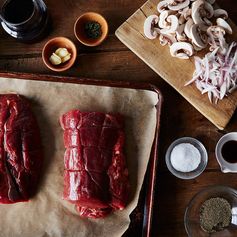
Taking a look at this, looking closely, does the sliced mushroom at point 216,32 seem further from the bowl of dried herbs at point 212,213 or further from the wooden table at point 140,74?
the bowl of dried herbs at point 212,213

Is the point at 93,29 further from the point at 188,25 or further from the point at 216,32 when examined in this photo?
the point at 216,32

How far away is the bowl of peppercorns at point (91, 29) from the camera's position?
3.73 m

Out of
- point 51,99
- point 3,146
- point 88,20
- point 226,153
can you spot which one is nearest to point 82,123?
point 51,99

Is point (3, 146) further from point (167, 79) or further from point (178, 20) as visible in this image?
point (178, 20)

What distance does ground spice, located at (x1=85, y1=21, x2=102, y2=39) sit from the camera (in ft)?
12.3

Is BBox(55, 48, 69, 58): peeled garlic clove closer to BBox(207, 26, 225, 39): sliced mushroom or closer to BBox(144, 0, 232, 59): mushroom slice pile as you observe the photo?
BBox(144, 0, 232, 59): mushroom slice pile

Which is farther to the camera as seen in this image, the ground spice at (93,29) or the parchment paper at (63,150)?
the ground spice at (93,29)

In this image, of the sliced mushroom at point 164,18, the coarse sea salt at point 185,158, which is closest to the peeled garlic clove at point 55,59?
the sliced mushroom at point 164,18

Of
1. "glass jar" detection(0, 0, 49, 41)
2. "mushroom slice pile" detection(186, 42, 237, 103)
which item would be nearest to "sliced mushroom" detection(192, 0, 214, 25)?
"mushroom slice pile" detection(186, 42, 237, 103)

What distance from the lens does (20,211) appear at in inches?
139

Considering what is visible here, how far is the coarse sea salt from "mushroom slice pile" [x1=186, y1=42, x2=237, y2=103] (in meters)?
0.37

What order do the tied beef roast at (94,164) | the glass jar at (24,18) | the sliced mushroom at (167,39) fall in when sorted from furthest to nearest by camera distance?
the sliced mushroom at (167,39) < the glass jar at (24,18) < the tied beef roast at (94,164)

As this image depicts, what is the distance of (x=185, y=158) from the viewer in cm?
357

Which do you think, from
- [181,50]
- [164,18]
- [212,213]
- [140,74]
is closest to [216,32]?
[181,50]
